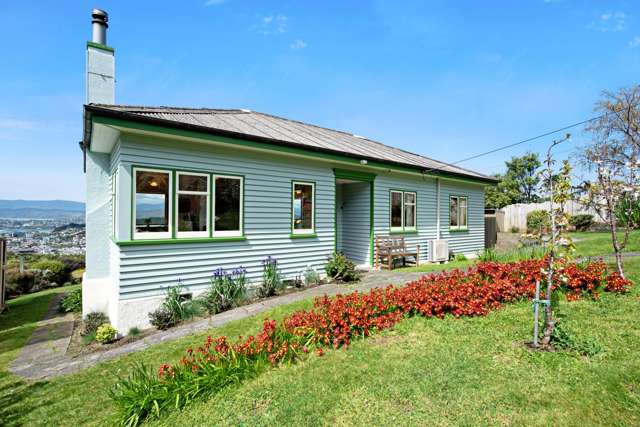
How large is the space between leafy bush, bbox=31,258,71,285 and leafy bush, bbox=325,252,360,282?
510 inches

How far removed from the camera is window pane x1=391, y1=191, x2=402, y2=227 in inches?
439

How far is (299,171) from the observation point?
857 centimetres

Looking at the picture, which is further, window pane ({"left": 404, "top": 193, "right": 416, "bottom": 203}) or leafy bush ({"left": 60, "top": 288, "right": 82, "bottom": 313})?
window pane ({"left": 404, "top": 193, "right": 416, "bottom": 203})

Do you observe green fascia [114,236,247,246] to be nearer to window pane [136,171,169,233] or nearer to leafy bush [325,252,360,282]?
window pane [136,171,169,233]

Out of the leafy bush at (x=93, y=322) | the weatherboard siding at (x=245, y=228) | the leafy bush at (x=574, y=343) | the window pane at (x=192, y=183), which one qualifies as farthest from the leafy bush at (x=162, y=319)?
the leafy bush at (x=574, y=343)

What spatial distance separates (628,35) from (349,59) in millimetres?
9155

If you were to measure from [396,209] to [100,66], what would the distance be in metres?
9.67

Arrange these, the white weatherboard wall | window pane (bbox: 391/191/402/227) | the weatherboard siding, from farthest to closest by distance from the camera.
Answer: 1. window pane (bbox: 391/191/402/227)
2. the white weatherboard wall
3. the weatherboard siding

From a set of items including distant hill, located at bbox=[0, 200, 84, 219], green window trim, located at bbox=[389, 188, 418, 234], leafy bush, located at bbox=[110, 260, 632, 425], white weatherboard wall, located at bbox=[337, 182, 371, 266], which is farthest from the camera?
distant hill, located at bbox=[0, 200, 84, 219]

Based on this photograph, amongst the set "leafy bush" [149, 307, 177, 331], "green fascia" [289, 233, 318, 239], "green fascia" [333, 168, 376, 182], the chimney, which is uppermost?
the chimney

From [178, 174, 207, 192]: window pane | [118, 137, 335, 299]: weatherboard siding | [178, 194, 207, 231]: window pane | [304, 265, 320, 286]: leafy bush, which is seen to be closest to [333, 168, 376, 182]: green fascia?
[118, 137, 335, 299]: weatherboard siding

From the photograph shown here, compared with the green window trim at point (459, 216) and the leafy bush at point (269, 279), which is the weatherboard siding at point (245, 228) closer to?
the leafy bush at point (269, 279)

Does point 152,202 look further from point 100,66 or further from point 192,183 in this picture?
point 100,66

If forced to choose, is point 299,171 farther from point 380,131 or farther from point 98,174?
point 380,131
